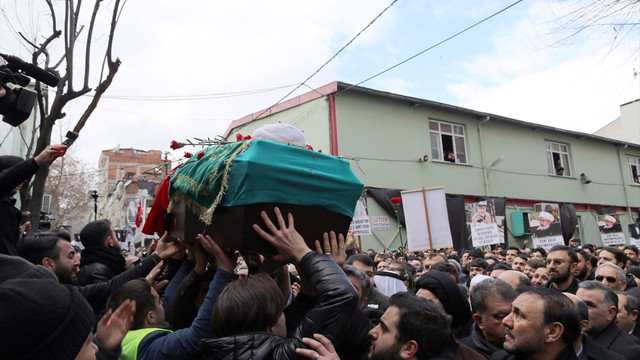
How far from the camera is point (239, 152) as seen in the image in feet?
8.16

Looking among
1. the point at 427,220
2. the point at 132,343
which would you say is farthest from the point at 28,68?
the point at 427,220

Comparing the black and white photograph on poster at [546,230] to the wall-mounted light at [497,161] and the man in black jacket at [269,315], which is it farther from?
the man in black jacket at [269,315]

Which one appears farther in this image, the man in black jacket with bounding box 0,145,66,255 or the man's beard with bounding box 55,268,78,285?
the man's beard with bounding box 55,268,78,285

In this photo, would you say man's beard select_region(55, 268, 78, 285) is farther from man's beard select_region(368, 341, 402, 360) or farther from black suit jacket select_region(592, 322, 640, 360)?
black suit jacket select_region(592, 322, 640, 360)

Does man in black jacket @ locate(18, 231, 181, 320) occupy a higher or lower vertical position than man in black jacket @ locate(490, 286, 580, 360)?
higher

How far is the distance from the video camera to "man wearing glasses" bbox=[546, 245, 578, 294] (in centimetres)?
552

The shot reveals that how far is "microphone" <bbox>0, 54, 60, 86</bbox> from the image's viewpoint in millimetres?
3393

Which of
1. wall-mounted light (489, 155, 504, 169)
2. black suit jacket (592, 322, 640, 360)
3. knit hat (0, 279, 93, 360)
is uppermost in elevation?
wall-mounted light (489, 155, 504, 169)

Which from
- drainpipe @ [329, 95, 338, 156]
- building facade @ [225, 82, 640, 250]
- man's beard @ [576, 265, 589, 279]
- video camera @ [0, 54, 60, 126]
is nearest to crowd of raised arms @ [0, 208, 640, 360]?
video camera @ [0, 54, 60, 126]

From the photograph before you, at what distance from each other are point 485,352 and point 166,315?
7.06ft

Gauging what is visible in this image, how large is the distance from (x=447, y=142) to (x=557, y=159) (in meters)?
6.97

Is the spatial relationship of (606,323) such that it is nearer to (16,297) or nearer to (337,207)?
(337,207)

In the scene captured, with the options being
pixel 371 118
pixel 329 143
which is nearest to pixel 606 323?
pixel 329 143

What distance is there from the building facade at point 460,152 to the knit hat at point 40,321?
36.8ft
